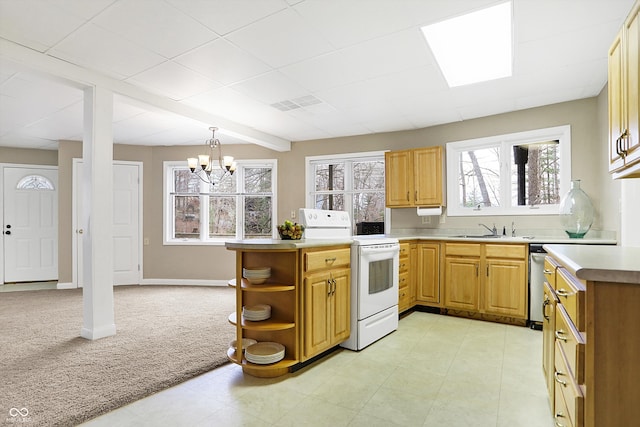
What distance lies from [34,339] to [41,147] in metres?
4.70

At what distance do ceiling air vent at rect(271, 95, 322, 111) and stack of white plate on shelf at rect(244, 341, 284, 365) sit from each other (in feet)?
8.69

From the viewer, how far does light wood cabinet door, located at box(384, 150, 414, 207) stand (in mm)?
4859

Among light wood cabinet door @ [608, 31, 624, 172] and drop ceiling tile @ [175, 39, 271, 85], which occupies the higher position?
drop ceiling tile @ [175, 39, 271, 85]

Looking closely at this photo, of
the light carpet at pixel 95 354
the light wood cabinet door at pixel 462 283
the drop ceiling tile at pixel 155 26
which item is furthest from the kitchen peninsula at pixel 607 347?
the light wood cabinet door at pixel 462 283

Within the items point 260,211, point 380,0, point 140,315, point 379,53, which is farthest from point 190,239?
point 380,0

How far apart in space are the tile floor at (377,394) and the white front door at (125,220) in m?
4.34

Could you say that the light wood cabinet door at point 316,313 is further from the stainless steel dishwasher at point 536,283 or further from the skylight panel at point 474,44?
the stainless steel dishwasher at point 536,283

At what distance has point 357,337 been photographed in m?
3.02

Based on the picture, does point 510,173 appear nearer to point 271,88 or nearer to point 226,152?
point 271,88

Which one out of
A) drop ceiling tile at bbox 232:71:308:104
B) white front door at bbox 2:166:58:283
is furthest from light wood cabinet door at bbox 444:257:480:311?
white front door at bbox 2:166:58:283

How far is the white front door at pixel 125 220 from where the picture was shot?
6062 millimetres

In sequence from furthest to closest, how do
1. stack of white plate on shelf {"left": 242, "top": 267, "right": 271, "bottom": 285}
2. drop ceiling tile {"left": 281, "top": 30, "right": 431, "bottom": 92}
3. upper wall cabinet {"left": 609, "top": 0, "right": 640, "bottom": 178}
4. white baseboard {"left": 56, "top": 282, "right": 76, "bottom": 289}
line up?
white baseboard {"left": 56, "top": 282, "right": 76, "bottom": 289}
drop ceiling tile {"left": 281, "top": 30, "right": 431, "bottom": 92}
stack of white plate on shelf {"left": 242, "top": 267, "right": 271, "bottom": 285}
upper wall cabinet {"left": 609, "top": 0, "right": 640, "bottom": 178}

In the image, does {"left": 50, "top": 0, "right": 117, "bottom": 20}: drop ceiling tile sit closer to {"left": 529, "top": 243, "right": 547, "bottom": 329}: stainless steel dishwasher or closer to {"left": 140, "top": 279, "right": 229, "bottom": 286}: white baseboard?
{"left": 529, "top": 243, "right": 547, "bottom": 329}: stainless steel dishwasher

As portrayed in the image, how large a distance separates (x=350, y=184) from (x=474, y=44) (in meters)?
3.09
